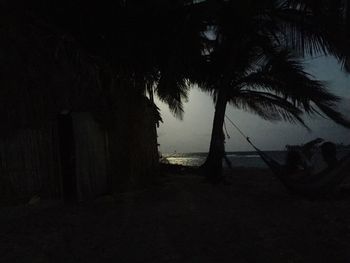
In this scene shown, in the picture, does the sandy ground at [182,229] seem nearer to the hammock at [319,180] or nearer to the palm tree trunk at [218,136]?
the hammock at [319,180]

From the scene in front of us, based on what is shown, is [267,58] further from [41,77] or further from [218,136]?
[41,77]

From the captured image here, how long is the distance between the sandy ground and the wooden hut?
0.51 m

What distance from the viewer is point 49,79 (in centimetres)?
891

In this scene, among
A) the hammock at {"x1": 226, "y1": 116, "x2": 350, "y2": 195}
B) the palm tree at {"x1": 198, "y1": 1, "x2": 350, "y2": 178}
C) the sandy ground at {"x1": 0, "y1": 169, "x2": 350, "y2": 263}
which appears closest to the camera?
the sandy ground at {"x1": 0, "y1": 169, "x2": 350, "y2": 263}

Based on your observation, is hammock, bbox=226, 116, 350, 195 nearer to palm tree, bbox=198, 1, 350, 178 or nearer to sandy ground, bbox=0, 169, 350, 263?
sandy ground, bbox=0, 169, 350, 263

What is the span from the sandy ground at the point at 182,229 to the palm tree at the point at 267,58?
285 cm

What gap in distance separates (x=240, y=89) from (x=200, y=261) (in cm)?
893

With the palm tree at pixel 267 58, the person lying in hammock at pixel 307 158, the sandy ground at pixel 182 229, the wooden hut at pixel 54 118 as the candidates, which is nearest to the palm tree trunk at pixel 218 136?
the palm tree at pixel 267 58

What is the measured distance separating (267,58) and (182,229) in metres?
7.13

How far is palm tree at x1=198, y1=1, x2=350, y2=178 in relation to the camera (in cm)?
1018

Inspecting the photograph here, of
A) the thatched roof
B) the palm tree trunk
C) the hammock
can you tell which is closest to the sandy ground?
the hammock


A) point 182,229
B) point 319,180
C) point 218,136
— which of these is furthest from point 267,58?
point 182,229

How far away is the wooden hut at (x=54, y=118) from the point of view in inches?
345

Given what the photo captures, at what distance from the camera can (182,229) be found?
646 cm
